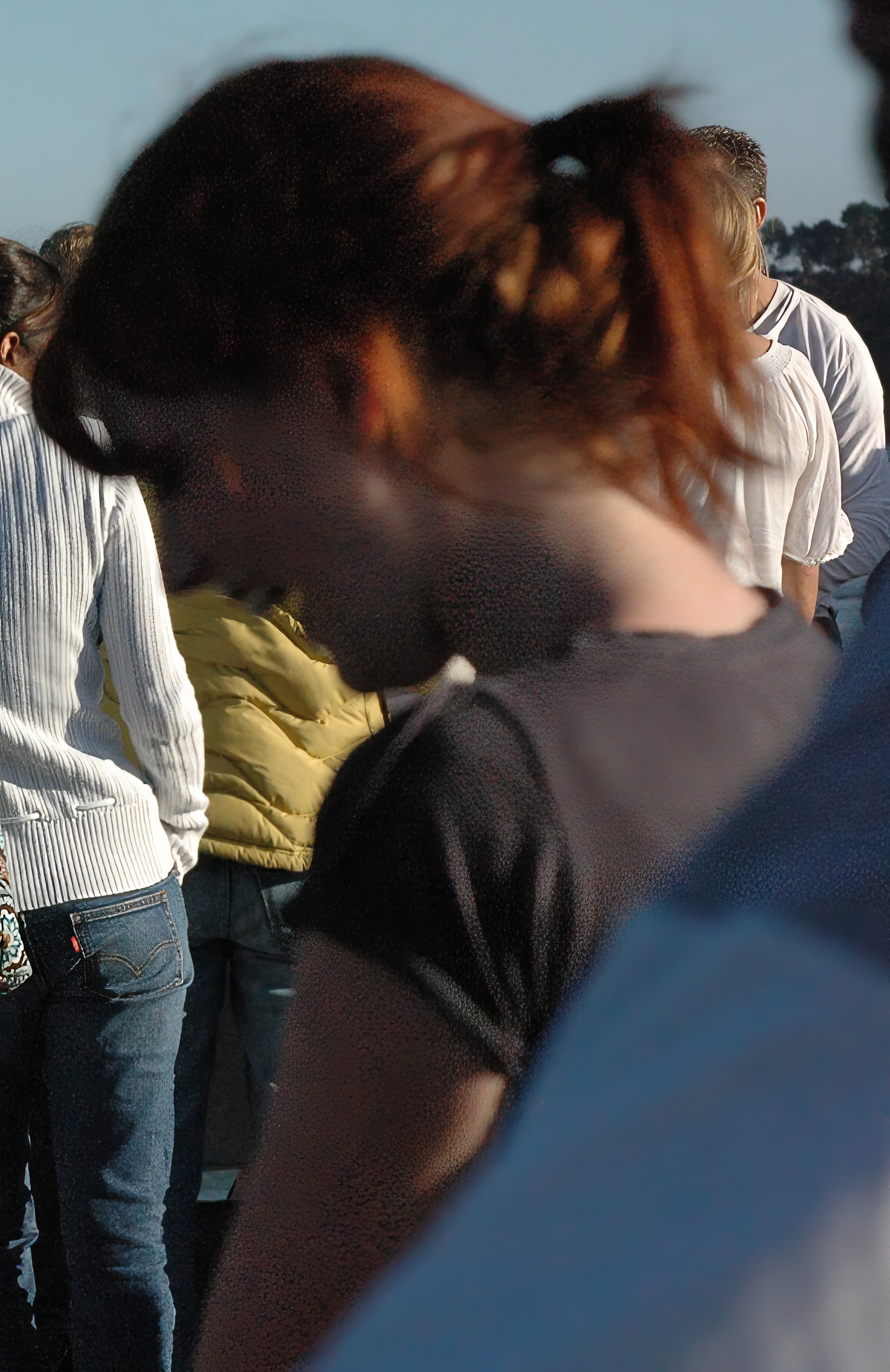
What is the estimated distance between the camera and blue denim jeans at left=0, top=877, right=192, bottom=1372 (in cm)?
84

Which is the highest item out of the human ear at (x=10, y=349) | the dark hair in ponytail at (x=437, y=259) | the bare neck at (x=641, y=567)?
the dark hair in ponytail at (x=437, y=259)

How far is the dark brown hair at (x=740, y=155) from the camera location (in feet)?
1.15

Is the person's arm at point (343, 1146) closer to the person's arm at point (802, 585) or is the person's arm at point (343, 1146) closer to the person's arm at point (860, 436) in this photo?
the person's arm at point (802, 585)

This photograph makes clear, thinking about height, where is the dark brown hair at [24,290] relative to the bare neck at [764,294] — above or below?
below

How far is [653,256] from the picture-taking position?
0.30m

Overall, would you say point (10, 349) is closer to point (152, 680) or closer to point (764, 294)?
point (152, 680)

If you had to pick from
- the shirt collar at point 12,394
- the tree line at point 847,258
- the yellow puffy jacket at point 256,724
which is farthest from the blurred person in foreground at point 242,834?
the tree line at point 847,258

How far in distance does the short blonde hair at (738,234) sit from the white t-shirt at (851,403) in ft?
0.35

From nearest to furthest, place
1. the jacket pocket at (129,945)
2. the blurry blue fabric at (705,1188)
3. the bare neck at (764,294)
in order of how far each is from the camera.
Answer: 1. the blurry blue fabric at (705,1188)
2. the bare neck at (764,294)
3. the jacket pocket at (129,945)

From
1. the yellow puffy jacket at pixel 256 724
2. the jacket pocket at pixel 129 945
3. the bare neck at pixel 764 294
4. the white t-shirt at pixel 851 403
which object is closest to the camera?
the bare neck at pixel 764 294

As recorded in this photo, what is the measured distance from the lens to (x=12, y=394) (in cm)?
69

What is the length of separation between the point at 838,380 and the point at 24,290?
0.49 metres

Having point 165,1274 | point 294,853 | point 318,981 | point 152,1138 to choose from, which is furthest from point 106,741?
point 318,981

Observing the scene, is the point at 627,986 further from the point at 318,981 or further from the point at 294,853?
the point at 294,853
